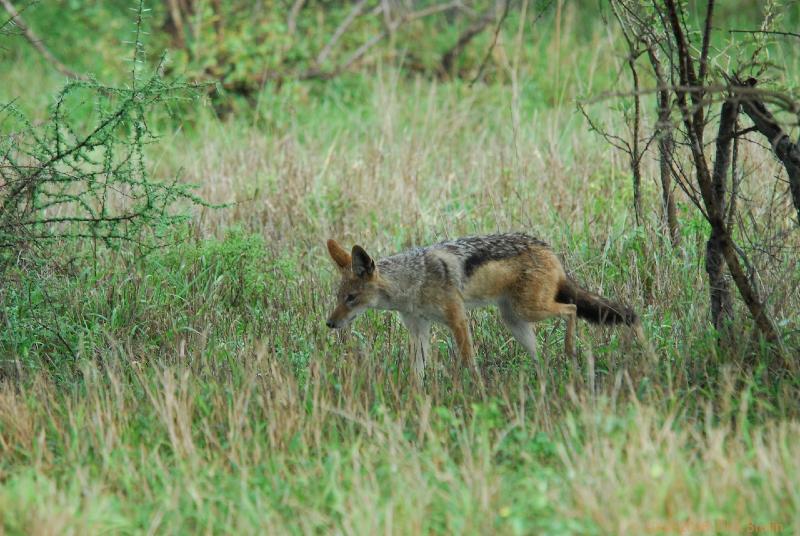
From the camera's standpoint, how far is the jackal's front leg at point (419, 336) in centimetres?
624


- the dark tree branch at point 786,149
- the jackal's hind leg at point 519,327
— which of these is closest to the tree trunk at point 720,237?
the dark tree branch at point 786,149

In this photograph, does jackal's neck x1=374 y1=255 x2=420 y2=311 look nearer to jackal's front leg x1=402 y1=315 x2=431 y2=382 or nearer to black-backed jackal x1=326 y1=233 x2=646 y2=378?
black-backed jackal x1=326 y1=233 x2=646 y2=378

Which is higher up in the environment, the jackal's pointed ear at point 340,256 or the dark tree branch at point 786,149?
the dark tree branch at point 786,149

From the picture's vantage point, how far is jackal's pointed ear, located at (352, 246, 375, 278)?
6.28m

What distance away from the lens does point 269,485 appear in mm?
4508

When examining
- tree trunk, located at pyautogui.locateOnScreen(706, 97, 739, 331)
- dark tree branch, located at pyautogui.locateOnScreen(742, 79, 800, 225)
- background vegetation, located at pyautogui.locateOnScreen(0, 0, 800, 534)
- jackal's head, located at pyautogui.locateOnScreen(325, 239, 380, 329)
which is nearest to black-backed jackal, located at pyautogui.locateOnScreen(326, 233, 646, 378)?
jackal's head, located at pyautogui.locateOnScreen(325, 239, 380, 329)

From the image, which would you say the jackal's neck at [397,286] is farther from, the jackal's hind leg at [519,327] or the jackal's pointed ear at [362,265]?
the jackal's hind leg at [519,327]

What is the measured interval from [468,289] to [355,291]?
2.24 ft

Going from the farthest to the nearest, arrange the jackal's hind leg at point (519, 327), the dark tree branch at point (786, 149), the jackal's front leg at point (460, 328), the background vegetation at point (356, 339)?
the jackal's hind leg at point (519, 327) → the jackal's front leg at point (460, 328) → the dark tree branch at point (786, 149) → the background vegetation at point (356, 339)

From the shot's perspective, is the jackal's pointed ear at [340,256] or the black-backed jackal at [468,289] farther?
the jackal's pointed ear at [340,256]

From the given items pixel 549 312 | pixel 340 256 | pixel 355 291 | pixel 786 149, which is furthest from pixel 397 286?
pixel 786 149

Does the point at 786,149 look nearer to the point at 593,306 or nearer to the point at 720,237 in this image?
the point at 720,237

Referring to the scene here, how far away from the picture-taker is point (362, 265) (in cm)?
632

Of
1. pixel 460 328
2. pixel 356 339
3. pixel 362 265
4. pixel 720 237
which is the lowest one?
pixel 356 339
